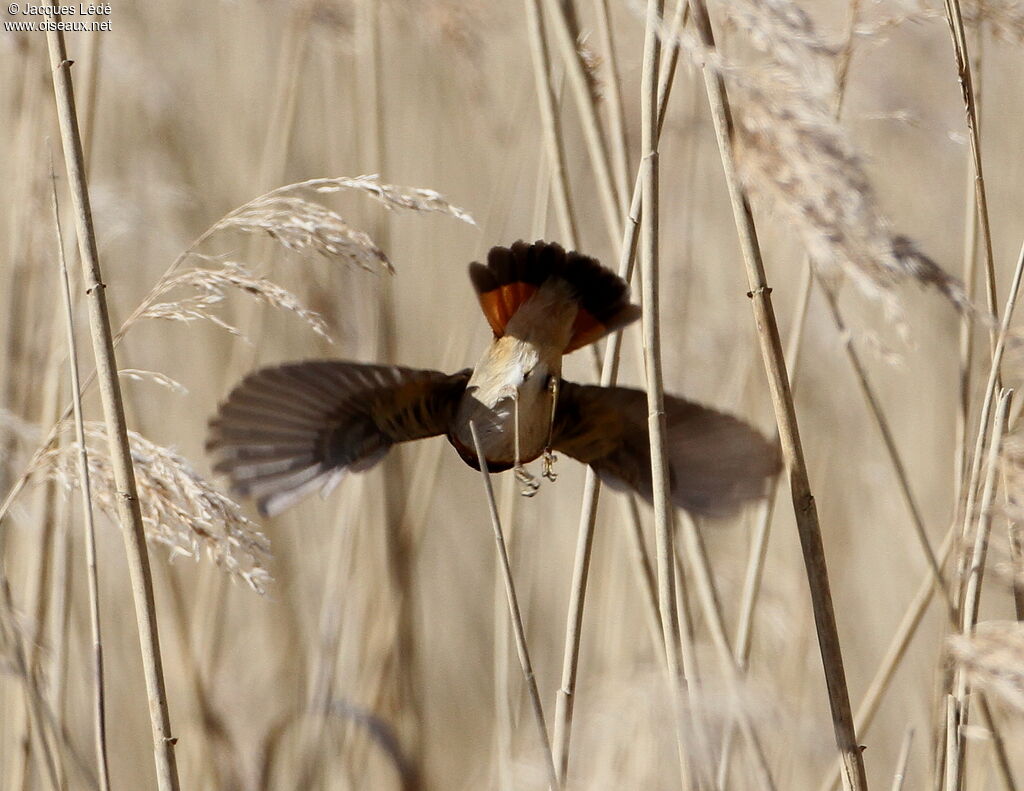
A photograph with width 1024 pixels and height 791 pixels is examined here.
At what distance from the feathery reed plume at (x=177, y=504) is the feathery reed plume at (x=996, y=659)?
24.4 inches

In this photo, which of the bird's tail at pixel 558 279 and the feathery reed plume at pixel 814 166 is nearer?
the feathery reed plume at pixel 814 166

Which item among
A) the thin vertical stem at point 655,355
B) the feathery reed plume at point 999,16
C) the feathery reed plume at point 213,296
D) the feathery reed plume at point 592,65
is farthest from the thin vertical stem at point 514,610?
the feathery reed plume at point 999,16

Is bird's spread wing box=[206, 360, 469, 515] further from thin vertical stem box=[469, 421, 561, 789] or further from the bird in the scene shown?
thin vertical stem box=[469, 421, 561, 789]

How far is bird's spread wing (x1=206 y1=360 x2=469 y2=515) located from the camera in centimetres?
124

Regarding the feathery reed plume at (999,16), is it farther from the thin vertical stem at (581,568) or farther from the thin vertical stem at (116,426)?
the thin vertical stem at (116,426)

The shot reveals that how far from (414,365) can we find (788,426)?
4.80 feet

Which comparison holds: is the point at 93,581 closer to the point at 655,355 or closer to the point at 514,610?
the point at 514,610

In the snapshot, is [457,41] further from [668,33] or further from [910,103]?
[668,33]

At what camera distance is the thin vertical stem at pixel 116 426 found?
86 cm

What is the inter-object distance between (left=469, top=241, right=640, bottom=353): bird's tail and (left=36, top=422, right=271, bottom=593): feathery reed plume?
406 millimetres

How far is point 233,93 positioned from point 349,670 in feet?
4.12

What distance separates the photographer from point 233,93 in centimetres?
239

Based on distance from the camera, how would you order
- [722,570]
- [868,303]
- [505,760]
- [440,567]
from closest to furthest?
[505,760] → [722,570] → [868,303] → [440,567]

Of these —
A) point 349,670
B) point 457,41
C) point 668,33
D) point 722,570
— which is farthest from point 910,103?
point 349,670
